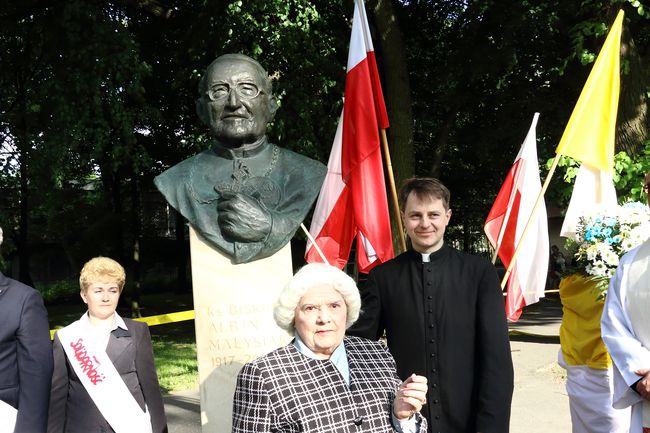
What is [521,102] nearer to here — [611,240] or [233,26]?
[233,26]

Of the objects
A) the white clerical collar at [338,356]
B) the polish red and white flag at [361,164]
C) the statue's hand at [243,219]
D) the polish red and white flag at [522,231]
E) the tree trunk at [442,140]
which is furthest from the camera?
the tree trunk at [442,140]

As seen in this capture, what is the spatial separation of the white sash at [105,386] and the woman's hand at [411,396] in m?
1.81

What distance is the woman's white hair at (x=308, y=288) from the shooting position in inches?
90.0

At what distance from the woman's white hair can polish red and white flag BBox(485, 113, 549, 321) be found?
14.1 feet

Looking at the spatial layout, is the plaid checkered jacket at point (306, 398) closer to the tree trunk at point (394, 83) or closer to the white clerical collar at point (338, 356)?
the white clerical collar at point (338, 356)

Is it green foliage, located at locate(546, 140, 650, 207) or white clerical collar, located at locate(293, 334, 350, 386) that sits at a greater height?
green foliage, located at locate(546, 140, 650, 207)

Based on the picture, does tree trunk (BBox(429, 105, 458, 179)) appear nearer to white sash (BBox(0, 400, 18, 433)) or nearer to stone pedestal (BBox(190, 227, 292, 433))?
stone pedestal (BBox(190, 227, 292, 433))

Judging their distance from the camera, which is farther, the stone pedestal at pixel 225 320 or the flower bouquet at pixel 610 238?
the flower bouquet at pixel 610 238

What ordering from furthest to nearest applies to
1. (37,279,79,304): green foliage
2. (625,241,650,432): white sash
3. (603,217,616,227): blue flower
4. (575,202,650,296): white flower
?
(37,279,79,304): green foliage, (603,217,616,227): blue flower, (575,202,650,296): white flower, (625,241,650,432): white sash

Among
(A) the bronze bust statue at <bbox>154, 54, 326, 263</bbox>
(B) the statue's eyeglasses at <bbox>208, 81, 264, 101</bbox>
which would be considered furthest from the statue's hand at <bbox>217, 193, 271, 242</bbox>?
(B) the statue's eyeglasses at <bbox>208, 81, 264, 101</bbox>

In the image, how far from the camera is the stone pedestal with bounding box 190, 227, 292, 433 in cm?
405

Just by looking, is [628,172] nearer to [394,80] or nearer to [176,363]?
[394,80]

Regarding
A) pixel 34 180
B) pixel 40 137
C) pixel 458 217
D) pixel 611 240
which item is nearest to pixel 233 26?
pixel 40 137

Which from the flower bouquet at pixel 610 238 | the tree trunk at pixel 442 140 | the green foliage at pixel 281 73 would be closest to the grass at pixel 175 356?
the green foliage at pixel 281 73
